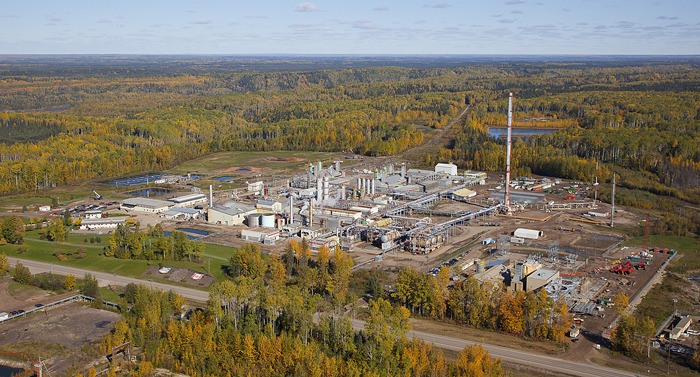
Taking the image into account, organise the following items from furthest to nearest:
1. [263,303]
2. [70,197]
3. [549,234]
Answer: [70,197] < [549,234] < [263,303]

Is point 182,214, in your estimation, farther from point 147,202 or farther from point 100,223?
point 100,223

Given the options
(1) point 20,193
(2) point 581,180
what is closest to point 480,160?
(2) point 581,180

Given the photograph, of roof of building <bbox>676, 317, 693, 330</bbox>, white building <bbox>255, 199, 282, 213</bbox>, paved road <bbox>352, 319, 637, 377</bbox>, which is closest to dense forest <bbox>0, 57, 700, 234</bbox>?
roof of building <bbox>676, 317, 693, 330</bbox>

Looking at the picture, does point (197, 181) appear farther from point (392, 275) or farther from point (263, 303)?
point (263, 303)

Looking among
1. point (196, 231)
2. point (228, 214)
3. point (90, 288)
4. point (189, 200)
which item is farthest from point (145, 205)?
point (90, 288)

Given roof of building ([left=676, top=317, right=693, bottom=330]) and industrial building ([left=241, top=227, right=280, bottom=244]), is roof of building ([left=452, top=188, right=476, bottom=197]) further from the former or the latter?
roof of building ([left=676, top=317, right=693, bottom=330])

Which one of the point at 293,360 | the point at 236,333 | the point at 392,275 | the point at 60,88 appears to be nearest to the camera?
the point at 293,360

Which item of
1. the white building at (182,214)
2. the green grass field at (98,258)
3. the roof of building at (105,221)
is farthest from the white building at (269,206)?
the roof of building at (105,221)
